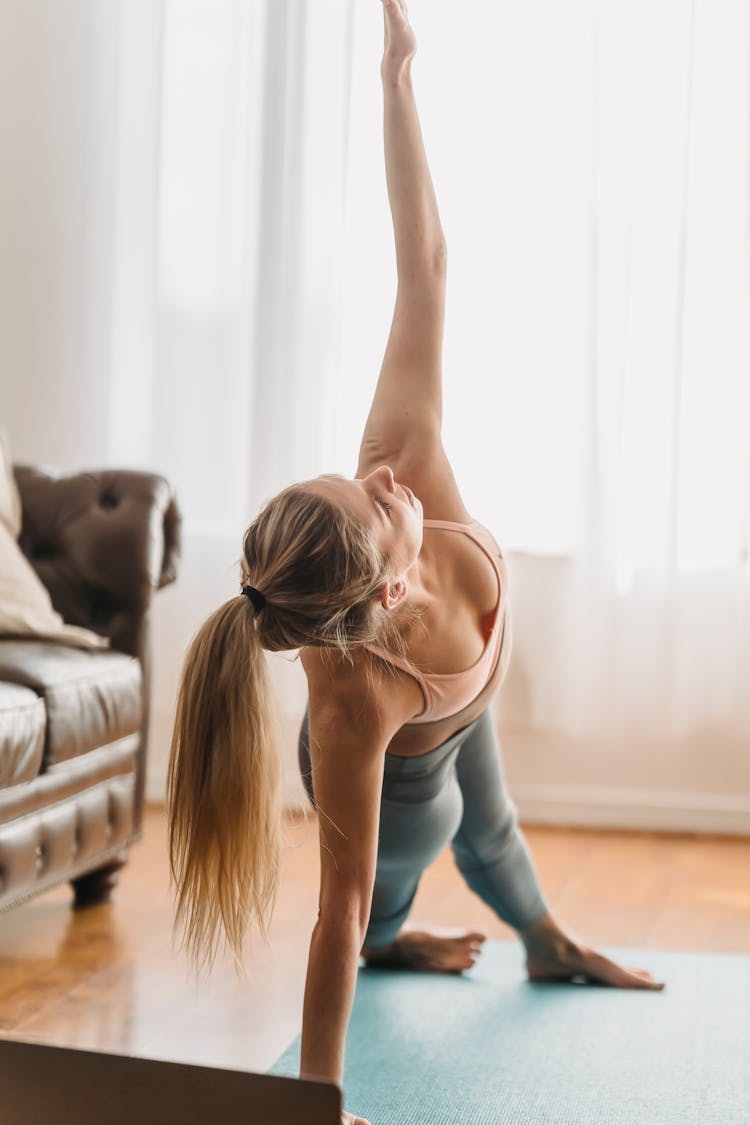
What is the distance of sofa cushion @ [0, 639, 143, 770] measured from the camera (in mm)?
2197

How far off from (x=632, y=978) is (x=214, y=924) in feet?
3.41

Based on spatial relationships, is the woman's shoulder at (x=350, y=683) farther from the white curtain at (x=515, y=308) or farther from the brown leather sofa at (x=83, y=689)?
the white curtain at (x=515, y=308)

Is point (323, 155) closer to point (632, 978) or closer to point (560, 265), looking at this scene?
point (560, 265)

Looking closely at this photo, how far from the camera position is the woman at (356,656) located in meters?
1.38

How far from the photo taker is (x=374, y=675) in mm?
1516

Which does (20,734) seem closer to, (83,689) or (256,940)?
(83,689)

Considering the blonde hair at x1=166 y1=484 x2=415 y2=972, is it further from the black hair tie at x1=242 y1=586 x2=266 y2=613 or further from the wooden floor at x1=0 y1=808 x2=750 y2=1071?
the wooden floor at x1=0 y1=808 x2=750 y2=1071

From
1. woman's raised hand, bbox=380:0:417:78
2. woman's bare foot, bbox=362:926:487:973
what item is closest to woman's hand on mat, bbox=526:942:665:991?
woman's bare foot, bbox=362:926:487:973

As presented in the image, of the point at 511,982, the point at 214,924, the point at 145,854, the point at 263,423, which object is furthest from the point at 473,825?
the point at 263,423

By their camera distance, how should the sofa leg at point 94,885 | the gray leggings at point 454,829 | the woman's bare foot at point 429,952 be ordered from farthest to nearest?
1. the sofa leg at point 94,885
2. the woman's bare foot at point 429,952
3. the gray leggings at point 454,829

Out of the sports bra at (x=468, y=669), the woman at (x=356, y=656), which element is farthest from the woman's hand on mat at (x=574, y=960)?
the sports bra at (x=468, y=669)

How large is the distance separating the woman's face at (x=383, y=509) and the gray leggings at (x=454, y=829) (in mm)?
418

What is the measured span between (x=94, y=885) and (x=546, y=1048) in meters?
1.05

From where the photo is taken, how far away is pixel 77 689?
7.54 feet
